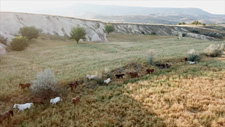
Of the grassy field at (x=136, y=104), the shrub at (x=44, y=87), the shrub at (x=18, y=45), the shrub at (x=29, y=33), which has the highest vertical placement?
the shrub at (x=29, y=33)

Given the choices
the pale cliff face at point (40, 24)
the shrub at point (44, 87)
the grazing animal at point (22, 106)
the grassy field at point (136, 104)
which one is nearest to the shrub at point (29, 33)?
the pale cliff face at point (40, 24)

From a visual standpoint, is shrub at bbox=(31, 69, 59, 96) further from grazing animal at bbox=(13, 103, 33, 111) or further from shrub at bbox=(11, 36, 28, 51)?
shrub at bbox=(11, 36, 28, 51)

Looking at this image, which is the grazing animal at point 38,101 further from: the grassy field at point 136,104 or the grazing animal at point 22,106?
the grazing animal at point 22,106

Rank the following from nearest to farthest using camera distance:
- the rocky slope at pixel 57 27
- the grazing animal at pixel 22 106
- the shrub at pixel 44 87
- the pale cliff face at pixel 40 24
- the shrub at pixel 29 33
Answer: the grazing animal at pixel 22 106, the shrub at pixel 44 87, the shrub at pixel 29 33, the rocky slope at pixel 57 27, the pale cliff face at pixel 40 24

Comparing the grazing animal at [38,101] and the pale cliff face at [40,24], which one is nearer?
the grazing animal at [38,101]

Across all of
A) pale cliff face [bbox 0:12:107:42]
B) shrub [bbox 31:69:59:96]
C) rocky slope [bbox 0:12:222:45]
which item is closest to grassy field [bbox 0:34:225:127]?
shrub [bbox 31:69:59:96]

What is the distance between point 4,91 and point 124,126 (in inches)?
400

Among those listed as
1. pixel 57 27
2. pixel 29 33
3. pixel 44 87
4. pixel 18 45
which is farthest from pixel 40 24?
pixel 44 87

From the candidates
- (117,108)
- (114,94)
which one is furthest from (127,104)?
(114,94)

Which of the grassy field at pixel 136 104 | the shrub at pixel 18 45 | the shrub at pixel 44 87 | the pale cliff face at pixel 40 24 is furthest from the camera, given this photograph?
the pale cliff face at pixel 40 24

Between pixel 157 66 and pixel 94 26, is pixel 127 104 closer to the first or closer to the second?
pixel 157 66

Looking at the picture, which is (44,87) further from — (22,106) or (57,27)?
(57,27)

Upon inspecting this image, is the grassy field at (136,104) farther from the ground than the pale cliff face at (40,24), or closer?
closer

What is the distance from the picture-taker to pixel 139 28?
93875mm
